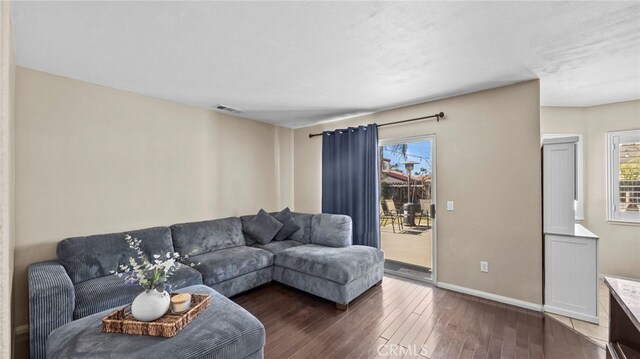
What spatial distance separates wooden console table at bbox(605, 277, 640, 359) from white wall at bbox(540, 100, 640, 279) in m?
2.63

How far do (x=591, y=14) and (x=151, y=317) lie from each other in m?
3.55

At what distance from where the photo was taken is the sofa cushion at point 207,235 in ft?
10.9

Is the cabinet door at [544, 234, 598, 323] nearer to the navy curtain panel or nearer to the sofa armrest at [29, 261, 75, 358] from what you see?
the navy curtain panel

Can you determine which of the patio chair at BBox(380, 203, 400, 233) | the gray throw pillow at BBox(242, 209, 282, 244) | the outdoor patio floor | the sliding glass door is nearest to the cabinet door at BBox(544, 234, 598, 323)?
the sliding glass door

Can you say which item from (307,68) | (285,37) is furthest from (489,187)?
(285,37)

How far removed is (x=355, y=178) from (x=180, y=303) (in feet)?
9.99

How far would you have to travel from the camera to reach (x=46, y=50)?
217cm

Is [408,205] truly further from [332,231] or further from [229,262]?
[229,262]

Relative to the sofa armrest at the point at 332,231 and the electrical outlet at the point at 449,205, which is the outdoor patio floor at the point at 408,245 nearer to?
the electrical outlet at the point at 449,205

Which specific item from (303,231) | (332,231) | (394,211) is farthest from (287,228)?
(394,211)

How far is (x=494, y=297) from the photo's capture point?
3.09m

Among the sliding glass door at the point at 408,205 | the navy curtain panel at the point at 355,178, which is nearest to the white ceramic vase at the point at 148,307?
the navy curtain panel at the point at 355,178

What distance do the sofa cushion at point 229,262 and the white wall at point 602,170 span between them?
4236mm

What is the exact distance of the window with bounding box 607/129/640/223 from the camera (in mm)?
3584
